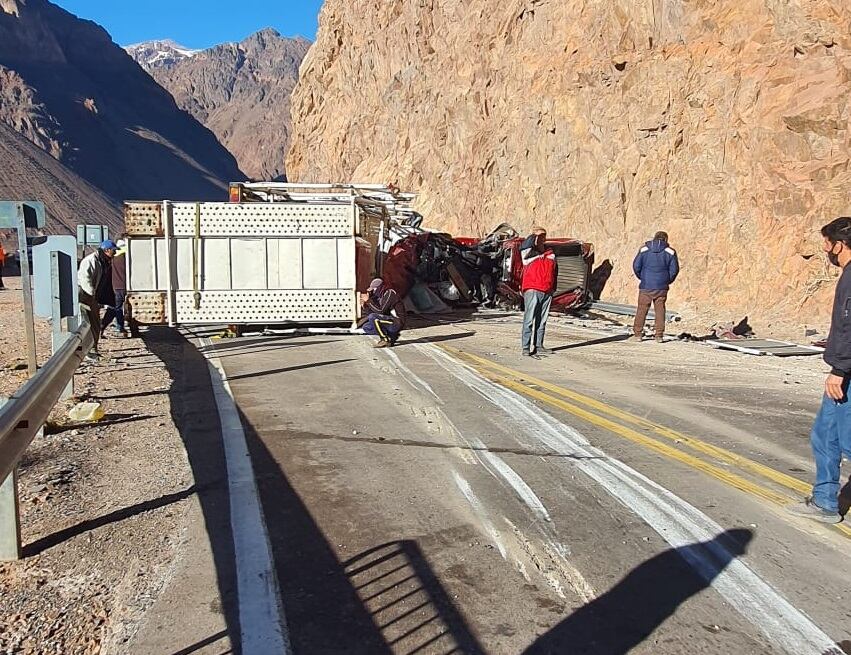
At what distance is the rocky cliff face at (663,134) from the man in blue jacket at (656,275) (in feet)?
12.0

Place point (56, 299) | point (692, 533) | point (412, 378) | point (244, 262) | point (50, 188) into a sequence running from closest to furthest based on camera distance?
1. point (692, 533)
2. point (56, 299)
3. point (412, 378)
4. point (244, 262)
5. point (50, 188)

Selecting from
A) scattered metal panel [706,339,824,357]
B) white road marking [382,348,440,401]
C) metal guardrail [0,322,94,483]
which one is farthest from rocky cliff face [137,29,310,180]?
metal guardrail [0,322,94,483]

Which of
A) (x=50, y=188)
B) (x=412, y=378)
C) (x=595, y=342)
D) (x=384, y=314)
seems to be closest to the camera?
(x=412, y=378)

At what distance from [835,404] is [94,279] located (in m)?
9.98

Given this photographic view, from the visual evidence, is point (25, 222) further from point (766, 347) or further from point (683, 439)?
point (766, 347)

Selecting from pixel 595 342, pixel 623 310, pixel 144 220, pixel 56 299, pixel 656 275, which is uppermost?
pixel 144 220

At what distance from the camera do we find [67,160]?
93312 millimetres

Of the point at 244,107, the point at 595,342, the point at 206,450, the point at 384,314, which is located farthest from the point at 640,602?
the point at 244,107

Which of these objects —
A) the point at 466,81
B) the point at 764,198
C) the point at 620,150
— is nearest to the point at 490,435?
the point at 764,198

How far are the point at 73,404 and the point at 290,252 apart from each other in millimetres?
6276

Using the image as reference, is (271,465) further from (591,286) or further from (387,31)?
(387,31)

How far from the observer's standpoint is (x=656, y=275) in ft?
41.8

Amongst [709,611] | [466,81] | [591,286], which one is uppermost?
[466,81]

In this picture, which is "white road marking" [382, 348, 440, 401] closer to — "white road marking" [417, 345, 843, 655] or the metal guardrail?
"white road marking" [417, 345, 843, 655]
